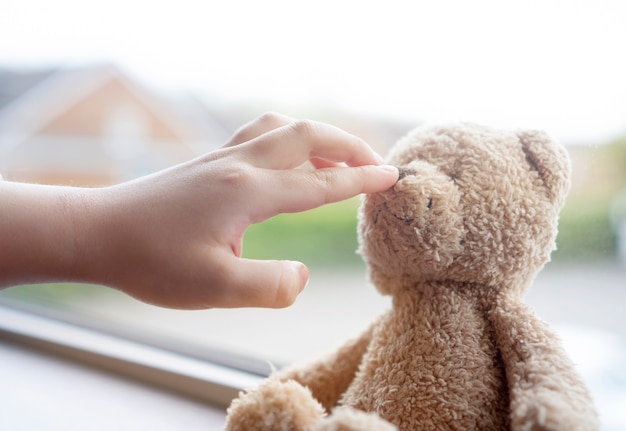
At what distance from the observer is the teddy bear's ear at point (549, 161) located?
0.57 meters

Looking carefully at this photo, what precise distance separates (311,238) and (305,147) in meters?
0.52

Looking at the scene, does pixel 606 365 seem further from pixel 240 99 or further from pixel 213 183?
pixel 240 99

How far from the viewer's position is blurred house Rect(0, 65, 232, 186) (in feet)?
4.26

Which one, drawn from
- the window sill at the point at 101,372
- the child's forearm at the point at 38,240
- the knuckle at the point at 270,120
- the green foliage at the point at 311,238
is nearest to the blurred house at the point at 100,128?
the green foliage at the point at 311,238

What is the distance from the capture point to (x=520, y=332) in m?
0.54

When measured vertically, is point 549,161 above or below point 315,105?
below

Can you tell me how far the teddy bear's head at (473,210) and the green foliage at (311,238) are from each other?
34 cm

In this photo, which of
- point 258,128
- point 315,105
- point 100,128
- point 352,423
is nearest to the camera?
point 352,423

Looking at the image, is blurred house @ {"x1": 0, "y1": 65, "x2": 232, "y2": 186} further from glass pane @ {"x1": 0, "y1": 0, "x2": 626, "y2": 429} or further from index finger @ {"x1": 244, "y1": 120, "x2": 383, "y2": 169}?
index finger @ {"x1": 244, "y1": 120, "x2": 383, "y2": 169}

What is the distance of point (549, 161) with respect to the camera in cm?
57

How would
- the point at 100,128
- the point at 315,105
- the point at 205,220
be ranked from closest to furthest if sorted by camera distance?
the point at 205,220 < the point at 315,105 < the point at 100,128

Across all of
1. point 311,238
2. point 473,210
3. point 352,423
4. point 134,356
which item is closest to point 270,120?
point 473,210

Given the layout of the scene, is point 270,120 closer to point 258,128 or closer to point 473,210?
point 258,128

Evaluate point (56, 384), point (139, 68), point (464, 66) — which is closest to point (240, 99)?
point (139, 68)
